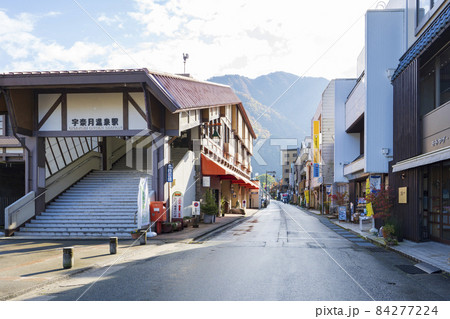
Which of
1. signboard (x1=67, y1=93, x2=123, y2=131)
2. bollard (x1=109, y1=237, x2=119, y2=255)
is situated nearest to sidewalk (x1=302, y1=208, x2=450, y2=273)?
bollard (x1=109, y1=237, x2=119, y2=255)

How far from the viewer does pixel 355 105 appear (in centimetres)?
2712

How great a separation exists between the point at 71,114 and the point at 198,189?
35.2 ft

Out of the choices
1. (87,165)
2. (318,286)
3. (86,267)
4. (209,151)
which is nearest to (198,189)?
(209,151)

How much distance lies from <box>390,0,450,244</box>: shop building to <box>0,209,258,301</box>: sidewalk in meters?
8.94

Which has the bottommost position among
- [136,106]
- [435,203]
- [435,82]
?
[435,203]

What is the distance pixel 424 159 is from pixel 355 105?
14600mm

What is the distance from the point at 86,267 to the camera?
9961 millimetres

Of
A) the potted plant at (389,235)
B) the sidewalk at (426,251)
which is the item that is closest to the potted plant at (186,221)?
the sidewalk at (426,251)

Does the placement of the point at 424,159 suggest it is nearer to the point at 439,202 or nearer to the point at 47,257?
the point at 439,202

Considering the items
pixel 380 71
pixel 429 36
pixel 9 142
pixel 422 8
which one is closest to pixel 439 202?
pixel 429 36

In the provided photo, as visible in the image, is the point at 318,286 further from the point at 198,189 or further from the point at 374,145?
the point at 198,189

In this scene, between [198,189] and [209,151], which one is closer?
[198,189]

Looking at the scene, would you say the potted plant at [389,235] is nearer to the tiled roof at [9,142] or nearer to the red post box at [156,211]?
the red post box at [156,211]

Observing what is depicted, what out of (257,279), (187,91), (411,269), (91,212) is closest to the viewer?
(257,279)
